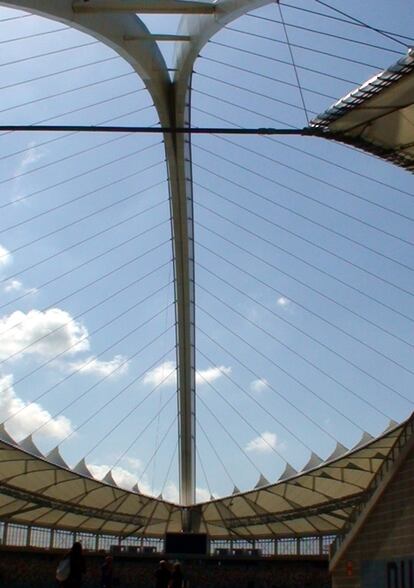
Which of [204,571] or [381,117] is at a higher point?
[381,117]

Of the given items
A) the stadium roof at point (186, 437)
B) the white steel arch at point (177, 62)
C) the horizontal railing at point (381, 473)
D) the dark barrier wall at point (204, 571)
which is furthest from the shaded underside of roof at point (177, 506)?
the horizontal railing at point (381, 473)

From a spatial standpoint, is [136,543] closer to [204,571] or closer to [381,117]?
[204,571]

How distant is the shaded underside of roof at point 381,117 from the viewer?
23125mm

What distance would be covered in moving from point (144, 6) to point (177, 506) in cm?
4618

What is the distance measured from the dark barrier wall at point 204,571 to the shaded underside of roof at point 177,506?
475 centimetres

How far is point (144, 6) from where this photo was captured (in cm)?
2419

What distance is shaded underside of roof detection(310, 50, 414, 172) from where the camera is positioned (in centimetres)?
2312

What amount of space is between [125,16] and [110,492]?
129 ft

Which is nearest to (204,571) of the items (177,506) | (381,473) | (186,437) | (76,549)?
(177,506)

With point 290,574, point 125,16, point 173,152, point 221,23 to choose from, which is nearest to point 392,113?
point 221,23

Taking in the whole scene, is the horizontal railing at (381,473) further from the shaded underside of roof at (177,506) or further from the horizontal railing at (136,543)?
the horizontal railing at (136,543)

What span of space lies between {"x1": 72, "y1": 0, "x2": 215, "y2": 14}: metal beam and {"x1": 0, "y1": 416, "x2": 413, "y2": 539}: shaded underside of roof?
96.1ft

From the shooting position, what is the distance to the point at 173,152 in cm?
3719

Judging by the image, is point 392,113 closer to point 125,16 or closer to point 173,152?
point 125,16
